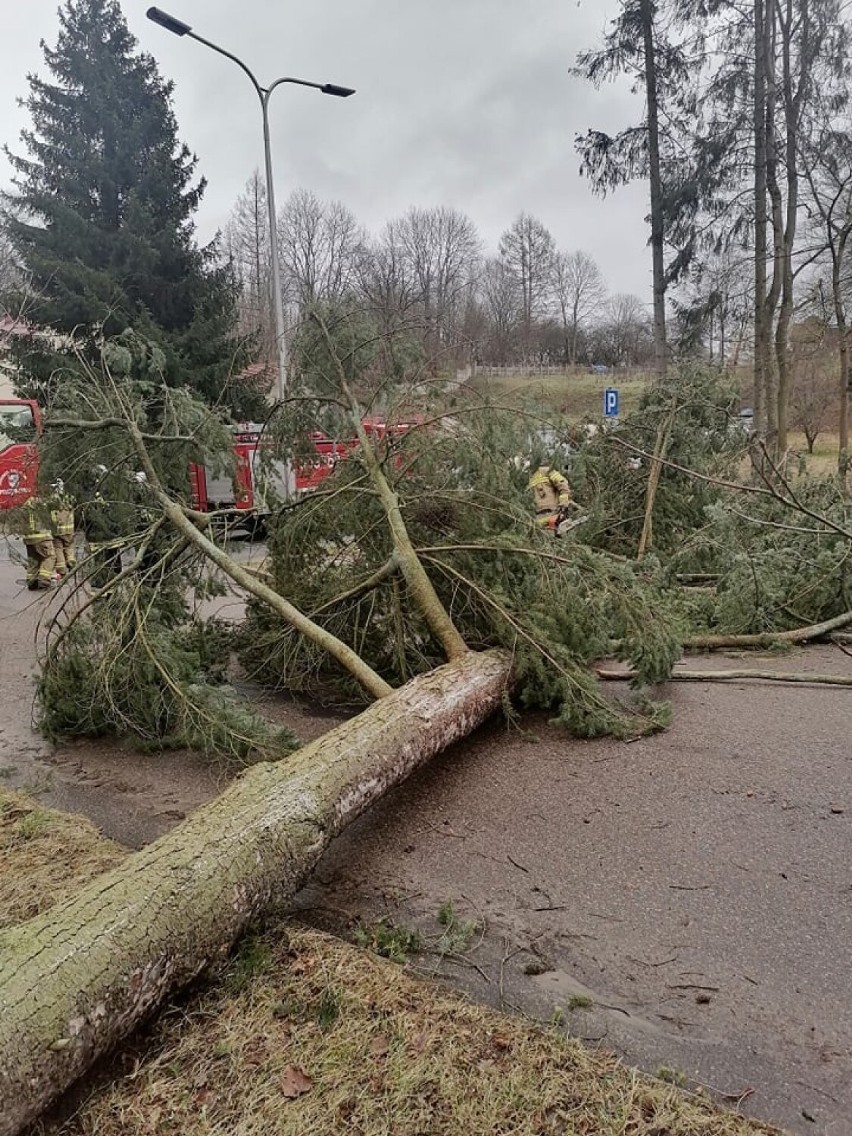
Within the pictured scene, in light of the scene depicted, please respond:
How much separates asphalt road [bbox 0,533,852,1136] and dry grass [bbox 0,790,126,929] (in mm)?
181

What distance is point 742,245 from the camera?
15.1 meters

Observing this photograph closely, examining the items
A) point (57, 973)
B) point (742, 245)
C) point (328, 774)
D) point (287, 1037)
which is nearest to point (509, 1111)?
point (287, 1037)

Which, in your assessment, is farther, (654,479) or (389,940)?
(654,479)

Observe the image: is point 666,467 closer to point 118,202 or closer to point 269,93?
point 269,93

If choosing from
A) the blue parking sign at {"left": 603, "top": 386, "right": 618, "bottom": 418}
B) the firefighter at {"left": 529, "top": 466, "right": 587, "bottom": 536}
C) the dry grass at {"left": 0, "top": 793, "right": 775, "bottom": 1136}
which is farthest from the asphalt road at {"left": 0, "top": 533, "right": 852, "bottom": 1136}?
the blue parking sign at {"left": 603, "top": 386, "right": 618, "bottom": 418}

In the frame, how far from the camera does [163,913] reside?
7.28ft

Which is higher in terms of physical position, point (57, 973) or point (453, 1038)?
point (57, 973)

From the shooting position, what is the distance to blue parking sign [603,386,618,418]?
8078 mm

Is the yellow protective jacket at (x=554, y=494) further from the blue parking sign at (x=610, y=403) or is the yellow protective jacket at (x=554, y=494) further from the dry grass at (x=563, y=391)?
the blue parking sign at (x=610, y=403)

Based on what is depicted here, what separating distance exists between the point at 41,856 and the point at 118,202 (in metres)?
16.5

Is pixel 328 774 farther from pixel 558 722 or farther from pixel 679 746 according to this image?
pixel 679 746

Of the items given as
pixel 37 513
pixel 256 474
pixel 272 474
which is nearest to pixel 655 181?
pixel 272 474

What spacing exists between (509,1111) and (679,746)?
254 centimetres

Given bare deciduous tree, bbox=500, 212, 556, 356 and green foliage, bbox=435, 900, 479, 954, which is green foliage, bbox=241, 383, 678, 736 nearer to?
green foliage, bbox=435, 900, 479, 954
